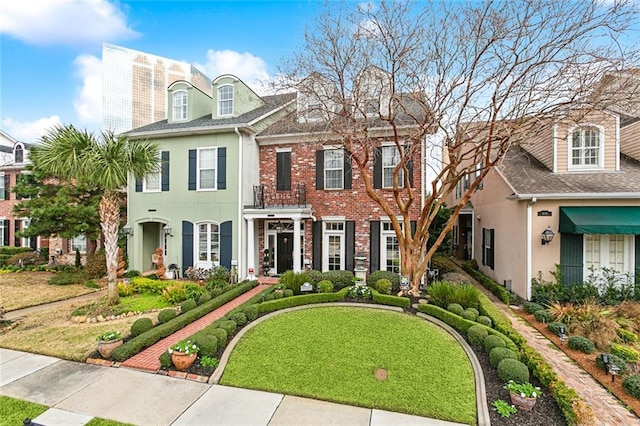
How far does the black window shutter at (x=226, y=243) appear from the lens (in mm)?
13123

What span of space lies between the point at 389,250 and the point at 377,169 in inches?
141

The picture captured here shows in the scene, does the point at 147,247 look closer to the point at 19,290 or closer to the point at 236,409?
the point at 19,290

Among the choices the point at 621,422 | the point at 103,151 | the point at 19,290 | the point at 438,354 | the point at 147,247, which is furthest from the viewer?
the point at 147,247

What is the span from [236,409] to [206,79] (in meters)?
46.8

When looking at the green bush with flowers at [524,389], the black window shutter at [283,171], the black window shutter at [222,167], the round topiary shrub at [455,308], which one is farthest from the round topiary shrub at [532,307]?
the black window shutter at [222,167]

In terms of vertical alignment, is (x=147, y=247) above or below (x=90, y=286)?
above

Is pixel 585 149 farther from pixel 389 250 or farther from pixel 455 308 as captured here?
pixel 455 308

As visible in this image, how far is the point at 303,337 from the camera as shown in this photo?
285 inches

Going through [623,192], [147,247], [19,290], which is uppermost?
[623,192]

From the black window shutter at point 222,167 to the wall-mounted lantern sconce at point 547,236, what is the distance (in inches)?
492

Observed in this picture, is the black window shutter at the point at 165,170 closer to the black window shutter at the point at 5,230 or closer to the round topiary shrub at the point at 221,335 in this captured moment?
the round topiary shrub at the point at 221,335

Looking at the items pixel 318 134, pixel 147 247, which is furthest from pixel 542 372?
pixel 147 247

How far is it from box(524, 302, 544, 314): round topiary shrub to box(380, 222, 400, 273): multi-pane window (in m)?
4.66

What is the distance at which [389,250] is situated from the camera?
12.9 m
